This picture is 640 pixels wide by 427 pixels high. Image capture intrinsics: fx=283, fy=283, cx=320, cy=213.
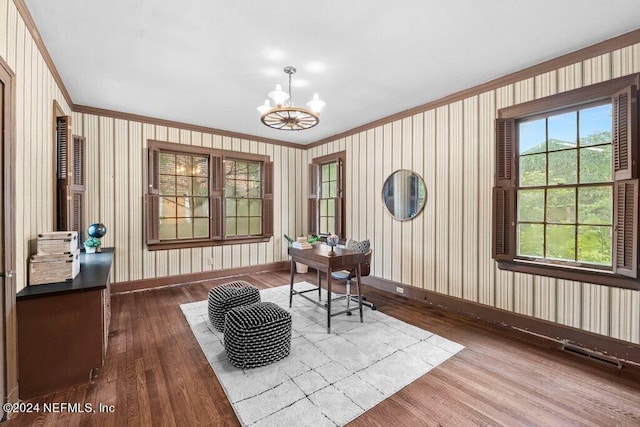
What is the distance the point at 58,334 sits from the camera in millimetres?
2125

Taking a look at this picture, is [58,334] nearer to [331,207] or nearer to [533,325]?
[533,325]

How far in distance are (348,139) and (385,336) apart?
12.1ft

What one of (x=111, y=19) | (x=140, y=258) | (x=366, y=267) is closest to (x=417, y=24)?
(x=111, y=19)

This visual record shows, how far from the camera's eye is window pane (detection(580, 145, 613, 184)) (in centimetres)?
266

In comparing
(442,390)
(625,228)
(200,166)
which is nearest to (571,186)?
(625,228)

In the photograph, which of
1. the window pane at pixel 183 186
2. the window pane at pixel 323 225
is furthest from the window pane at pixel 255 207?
the window pane at pixel 323 225

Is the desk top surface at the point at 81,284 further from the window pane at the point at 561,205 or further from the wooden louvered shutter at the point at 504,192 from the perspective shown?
the window pane at the point at 561,205

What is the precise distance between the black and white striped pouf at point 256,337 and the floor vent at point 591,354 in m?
2.73

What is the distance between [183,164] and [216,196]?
801mm

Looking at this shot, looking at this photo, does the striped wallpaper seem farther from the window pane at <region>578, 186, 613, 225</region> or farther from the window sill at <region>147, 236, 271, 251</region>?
the window sill at <region>147, 236, 271, 251</region>

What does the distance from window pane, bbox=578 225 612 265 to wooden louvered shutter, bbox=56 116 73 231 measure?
539 centimetres

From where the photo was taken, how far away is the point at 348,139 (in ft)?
17.9

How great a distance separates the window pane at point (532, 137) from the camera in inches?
121

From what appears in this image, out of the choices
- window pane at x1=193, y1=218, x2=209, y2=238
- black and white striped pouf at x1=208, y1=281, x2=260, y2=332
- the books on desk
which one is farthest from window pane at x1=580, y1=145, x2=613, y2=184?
window pane at x1=193, y1=218, x2=209, y2=238
